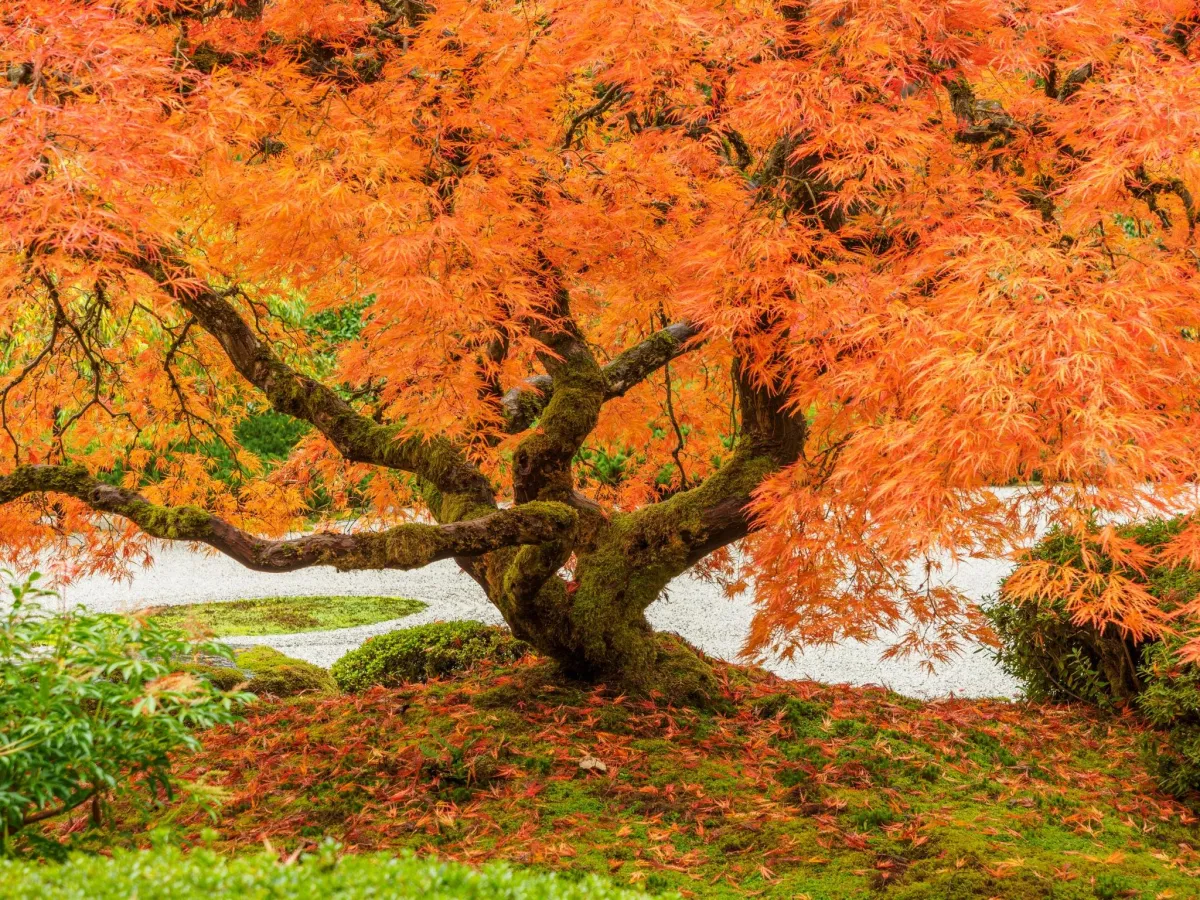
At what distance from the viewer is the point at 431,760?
3568mm

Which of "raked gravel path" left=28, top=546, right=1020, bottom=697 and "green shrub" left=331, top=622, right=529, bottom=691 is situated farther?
"raked gravel path" left=28, top=546, right=1020, bottom=697

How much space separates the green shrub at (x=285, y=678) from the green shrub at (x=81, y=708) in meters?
2.81

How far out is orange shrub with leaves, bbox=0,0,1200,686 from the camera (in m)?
2.45

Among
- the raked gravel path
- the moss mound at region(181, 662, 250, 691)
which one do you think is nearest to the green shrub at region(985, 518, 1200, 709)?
the raked gravel path

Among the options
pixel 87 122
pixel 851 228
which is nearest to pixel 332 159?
pixel 87 122

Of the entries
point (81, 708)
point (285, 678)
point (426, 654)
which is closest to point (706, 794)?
point (81, 708)

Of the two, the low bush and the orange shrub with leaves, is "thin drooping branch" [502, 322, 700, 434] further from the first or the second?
the low bush

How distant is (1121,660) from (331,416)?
3.61 m

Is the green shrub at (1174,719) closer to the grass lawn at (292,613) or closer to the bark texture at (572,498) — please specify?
the bark texture at (572,498)

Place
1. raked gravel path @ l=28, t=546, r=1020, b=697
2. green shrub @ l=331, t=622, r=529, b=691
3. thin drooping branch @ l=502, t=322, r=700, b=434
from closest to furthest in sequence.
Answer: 1. thin drooping branch @ l=502, t=322, r=700, b=434
2. green shrub @ l=331, t=622, r=529, b=691
3. raked gravel path @ l=28, t=546, r=1020, b=697

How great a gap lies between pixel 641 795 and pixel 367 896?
1.85 m

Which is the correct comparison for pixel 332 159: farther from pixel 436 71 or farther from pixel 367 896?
pixel 367 896

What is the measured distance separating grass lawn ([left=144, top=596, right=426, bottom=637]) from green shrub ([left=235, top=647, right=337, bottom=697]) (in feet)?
7.28

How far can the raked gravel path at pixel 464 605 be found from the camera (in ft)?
22.6
